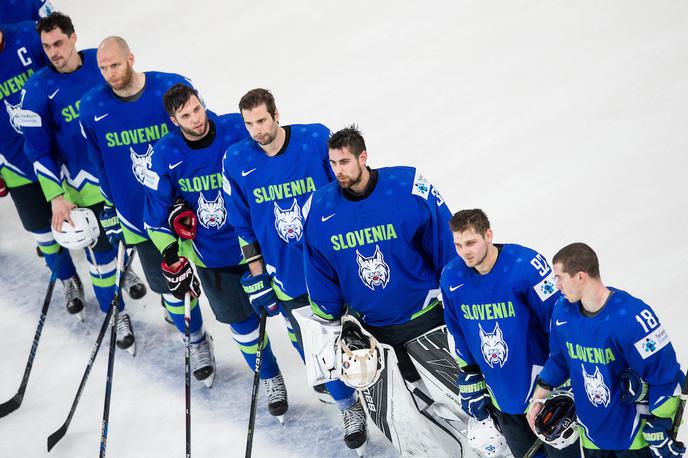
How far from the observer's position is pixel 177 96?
11.5 feet

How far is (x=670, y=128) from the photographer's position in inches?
183

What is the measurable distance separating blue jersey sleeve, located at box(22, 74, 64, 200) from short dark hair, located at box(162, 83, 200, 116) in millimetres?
891

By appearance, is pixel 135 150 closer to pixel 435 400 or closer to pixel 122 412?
pixel 122 412

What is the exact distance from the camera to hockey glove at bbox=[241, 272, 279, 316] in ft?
11.7

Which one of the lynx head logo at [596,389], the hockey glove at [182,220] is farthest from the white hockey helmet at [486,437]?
the hockey glove at [182,220]

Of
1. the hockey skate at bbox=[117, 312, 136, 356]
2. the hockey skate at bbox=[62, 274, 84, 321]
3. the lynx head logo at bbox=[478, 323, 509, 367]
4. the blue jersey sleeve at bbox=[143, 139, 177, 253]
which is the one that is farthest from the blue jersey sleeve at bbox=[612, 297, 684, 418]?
the hockey skate at bbox=[62, 274, 84, 321]

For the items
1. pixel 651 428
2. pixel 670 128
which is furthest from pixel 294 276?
pixel 670 128

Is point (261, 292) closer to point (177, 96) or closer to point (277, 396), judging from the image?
point (277, 396)

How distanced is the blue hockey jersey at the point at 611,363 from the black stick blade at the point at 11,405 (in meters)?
2.53

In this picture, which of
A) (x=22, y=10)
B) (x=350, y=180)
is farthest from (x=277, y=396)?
(x=22, y=10)

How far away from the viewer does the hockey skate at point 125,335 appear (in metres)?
4.46

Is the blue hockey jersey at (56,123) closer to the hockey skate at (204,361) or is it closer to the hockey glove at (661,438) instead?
the hockey skate at (204,361)

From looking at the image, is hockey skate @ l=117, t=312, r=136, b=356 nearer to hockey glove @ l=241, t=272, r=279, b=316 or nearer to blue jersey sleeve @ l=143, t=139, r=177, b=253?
blue jersey sleeve @ l=143, t=139, r=177, b=253

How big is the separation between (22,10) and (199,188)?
190cm
